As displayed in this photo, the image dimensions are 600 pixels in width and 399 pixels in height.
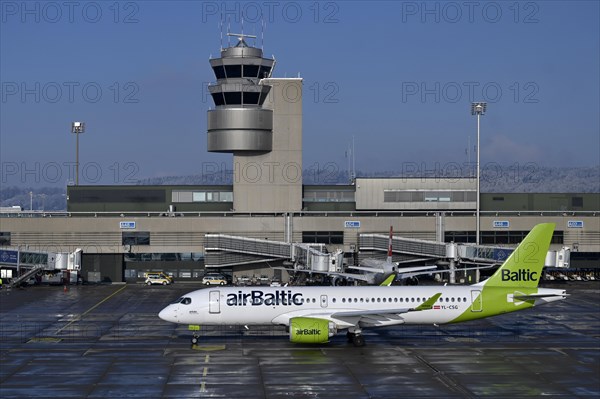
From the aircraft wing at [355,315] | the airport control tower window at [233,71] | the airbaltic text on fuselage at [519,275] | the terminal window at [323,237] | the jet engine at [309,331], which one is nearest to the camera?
the jet engine at [309,331]

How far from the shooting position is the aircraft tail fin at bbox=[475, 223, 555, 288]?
58.6m

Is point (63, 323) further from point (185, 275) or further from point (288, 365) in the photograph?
point (185, 275)

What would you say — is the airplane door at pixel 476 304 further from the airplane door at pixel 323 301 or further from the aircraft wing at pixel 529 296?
the airplane door at pixel 323 301

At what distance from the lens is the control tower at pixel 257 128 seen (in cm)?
11088

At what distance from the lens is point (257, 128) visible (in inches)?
4385

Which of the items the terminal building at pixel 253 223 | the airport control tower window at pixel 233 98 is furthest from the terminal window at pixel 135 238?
the airport control tower window at pixel 233 98

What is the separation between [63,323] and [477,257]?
51136 mm

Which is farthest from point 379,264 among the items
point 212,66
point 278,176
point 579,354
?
point 579,354

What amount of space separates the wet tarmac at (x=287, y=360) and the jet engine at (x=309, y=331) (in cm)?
84

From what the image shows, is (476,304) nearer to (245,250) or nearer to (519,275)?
(519,275)

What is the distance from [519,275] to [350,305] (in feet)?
37.2

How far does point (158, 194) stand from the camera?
395 feet

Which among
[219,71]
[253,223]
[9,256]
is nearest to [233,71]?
[219,71]

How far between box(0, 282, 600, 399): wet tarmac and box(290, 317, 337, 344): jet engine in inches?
33.2
